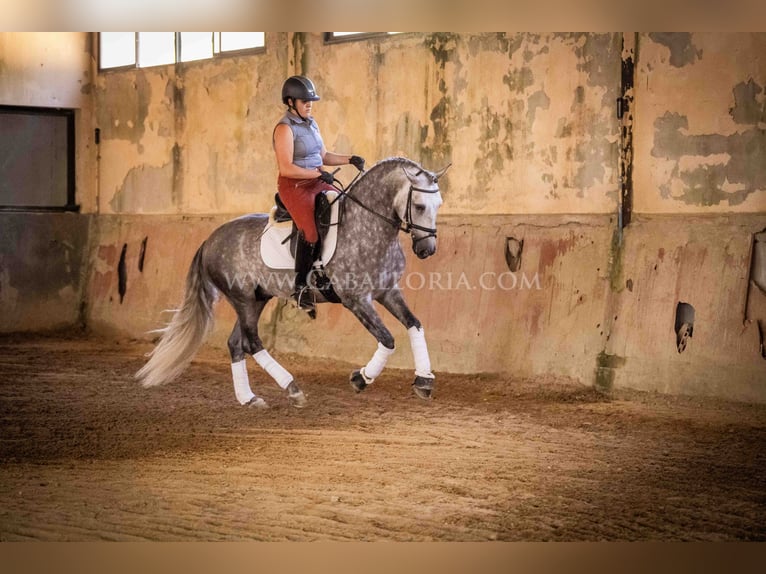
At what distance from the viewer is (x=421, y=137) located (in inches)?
291

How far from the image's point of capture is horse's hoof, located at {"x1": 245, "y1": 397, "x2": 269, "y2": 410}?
253 inches

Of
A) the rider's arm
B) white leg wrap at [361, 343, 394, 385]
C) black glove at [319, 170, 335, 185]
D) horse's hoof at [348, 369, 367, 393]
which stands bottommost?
horse's hoof at [348, 369, 367, 393]

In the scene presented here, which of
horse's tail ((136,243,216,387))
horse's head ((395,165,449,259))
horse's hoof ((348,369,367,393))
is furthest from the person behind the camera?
horse's tail ((136,243,216,387))

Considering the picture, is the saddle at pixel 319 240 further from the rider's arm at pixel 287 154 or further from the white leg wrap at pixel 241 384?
the white leg wrap at pixel 241 384

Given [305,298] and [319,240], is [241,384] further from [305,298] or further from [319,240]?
[319,240]

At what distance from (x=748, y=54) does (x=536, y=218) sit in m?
1.70

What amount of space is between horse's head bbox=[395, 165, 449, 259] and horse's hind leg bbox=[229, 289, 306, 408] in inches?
47.8

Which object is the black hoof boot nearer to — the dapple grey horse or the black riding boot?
the dapple grey horse

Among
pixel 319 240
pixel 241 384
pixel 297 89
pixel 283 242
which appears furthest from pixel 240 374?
pixel 297 89

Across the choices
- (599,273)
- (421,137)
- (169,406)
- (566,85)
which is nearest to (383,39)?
(421,137)

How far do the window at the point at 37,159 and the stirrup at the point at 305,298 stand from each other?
3169 millimetres

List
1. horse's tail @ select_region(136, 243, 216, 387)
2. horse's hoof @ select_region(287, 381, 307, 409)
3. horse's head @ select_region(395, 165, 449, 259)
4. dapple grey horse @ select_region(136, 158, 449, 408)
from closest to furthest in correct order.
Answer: horse's head @ select_region(395, 165, 449, 259) < dapple grey horse @ select_region(136, 158, 449, 408) < horse's hoof @ select_region(287, 381, 307, 409) < horse's tail @ select_region(136, 243, 216, 387)

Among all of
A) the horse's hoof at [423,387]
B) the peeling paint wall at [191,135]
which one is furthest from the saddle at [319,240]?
the peeling paint wall at [191,135]

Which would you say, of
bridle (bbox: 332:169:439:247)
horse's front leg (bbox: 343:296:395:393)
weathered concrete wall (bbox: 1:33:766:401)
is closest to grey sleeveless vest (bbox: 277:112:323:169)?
bridle (bbox: 332:169:439:247)
